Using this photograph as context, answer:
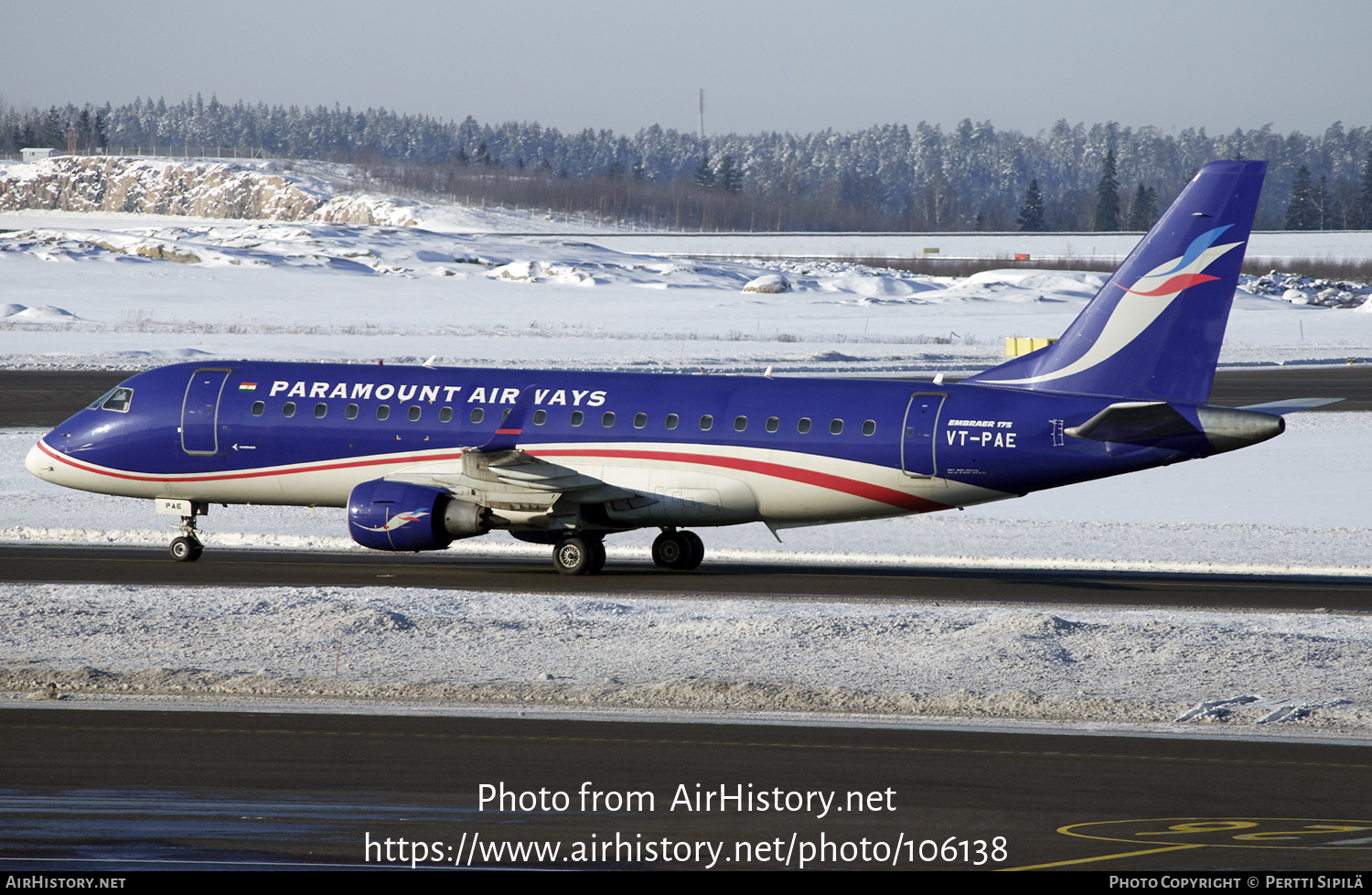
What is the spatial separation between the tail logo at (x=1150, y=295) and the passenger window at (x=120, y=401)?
18.6m

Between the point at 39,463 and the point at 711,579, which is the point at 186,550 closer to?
the point at 39,463

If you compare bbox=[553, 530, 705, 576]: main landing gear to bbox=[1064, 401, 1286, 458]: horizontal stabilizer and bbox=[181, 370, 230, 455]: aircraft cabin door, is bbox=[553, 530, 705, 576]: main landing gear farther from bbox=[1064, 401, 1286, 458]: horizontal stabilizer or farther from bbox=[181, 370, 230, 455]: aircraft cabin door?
bbox=[1064, 401, 1286, 458]: horizontal stabilizer

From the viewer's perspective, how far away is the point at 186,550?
2739 cm

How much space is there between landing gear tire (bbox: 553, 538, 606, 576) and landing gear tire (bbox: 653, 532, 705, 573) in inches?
52.7

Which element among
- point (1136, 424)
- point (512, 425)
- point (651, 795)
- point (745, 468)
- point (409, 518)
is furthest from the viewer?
point (512, 425)

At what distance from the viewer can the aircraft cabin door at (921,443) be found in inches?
1000

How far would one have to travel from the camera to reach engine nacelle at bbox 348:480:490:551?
2584 centimetres

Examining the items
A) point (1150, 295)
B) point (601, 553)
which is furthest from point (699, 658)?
point (1150, 295)

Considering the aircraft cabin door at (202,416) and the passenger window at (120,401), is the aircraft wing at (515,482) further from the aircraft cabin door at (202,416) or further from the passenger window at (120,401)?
the passenger window at (120,401)

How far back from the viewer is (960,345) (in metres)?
78.4

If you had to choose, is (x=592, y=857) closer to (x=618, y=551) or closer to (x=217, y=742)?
(x=217, y=742)

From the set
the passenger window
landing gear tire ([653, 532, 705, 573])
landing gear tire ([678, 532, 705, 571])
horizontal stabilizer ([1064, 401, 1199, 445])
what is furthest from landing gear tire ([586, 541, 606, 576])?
the passenger window

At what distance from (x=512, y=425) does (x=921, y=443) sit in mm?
7672

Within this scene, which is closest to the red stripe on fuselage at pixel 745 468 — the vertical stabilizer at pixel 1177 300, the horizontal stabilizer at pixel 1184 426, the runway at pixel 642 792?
the horizontal stabilizer at pixel 1184 426
